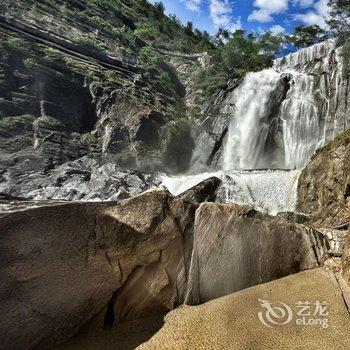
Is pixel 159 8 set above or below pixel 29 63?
above

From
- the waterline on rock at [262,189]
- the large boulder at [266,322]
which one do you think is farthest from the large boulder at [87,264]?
the waterline on rock at [262,189]

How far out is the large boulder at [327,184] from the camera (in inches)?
511

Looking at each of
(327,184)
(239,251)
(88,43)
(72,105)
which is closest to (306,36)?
(88,43)

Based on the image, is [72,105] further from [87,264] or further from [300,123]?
[87,264]

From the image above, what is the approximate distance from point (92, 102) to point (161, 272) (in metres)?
26.6

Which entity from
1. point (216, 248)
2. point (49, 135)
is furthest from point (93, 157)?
point (216, 248)

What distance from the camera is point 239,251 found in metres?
4.56

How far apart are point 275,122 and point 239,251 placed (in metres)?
23.6

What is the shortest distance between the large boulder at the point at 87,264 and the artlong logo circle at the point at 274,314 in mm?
910

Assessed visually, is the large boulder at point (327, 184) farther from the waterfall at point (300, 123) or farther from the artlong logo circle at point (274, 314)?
the artlong logo circle at point (274, 314)

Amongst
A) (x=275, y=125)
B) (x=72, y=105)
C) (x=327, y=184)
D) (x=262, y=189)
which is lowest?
(x=262, y=189)

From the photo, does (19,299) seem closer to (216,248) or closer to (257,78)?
(216,248)

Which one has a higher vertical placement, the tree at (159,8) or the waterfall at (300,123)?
the tree at (159,8)

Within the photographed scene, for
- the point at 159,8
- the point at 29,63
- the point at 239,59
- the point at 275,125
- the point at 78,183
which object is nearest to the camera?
the point at 78,183
